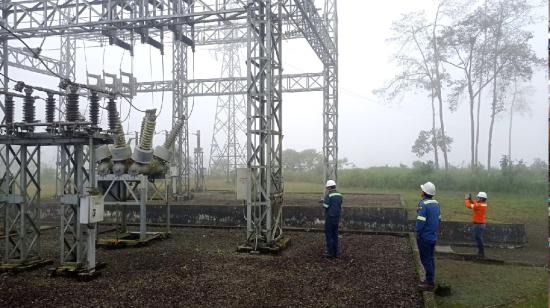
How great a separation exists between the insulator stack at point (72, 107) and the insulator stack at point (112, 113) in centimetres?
126

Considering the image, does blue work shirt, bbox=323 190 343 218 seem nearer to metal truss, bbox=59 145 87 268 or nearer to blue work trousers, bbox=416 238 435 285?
blue work trousers, bbox=416 238 435 285

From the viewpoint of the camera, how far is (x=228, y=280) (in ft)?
26.3

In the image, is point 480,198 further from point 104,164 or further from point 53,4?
point 53,4

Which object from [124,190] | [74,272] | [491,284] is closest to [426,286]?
[491,284]

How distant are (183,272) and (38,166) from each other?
13.5 feet

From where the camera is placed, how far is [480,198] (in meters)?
11.5

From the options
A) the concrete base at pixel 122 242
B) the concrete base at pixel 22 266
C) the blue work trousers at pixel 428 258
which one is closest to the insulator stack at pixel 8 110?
the concrete base at pixel 22 266

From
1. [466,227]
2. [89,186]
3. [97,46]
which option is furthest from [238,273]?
[97,46]

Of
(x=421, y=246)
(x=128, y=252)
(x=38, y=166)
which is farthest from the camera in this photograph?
(x=128, y=252)

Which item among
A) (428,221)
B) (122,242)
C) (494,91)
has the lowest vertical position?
(122,242)

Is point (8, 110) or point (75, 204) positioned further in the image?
point (8, 110)

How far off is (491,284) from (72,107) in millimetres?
9300

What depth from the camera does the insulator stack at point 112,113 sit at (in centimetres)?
1011

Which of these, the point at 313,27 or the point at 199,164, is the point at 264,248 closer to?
the point at 313,27
